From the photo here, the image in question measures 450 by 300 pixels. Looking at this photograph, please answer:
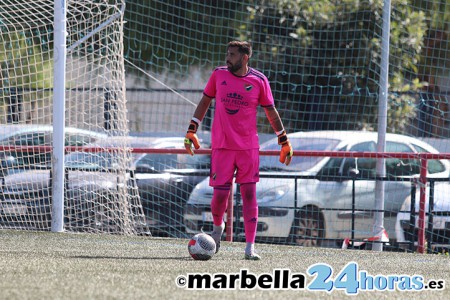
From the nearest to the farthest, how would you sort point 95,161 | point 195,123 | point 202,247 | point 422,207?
point 202,247, point 195,123, point 422,207, point 95,161

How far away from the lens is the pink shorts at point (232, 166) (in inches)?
341

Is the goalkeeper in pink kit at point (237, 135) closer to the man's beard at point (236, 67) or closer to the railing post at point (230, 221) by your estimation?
the man's beard at point (236, 67)

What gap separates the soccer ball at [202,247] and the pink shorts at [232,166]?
56 cm

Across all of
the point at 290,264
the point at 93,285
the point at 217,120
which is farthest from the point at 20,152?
the point at 93,285

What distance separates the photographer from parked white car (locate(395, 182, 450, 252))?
1166 centimetres

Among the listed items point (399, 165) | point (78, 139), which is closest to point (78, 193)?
point (78, 139)

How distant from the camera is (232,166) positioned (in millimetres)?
8680

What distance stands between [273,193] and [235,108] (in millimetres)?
3745

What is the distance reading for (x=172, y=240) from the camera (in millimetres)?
10664

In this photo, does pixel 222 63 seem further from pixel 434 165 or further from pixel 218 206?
pixel 218 206

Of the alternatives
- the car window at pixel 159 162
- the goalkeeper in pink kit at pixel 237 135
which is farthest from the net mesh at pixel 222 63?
the goalkeeper in pink kit at pixel 237 135

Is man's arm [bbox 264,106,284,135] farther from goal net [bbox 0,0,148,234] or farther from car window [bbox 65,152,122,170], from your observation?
car window [bbox 65,152,122,170]

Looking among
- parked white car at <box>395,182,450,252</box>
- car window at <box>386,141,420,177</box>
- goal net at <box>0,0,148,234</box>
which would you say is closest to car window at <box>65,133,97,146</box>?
goal net at <box>0,0,148,234</box>

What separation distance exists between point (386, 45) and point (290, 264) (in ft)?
17.2
